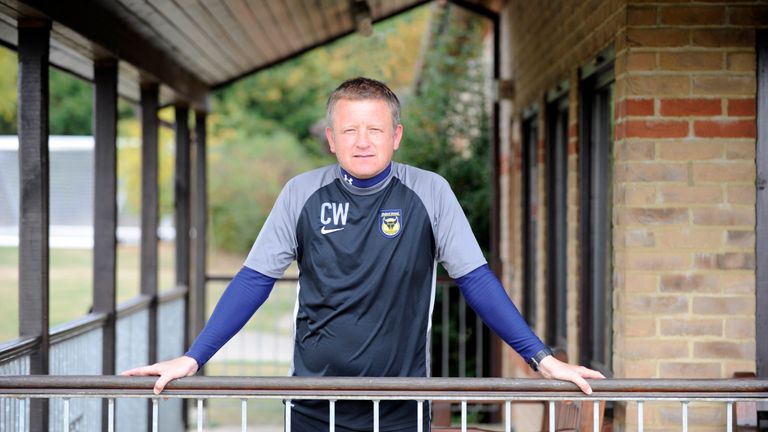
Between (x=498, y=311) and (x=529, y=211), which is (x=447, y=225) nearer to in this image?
(x=498, y=311)

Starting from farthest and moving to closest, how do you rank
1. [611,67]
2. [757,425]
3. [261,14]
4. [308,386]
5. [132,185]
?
1. [132,185]
2. [261,14]
3. [611,67]
4. [757,425]
5. [308,386]

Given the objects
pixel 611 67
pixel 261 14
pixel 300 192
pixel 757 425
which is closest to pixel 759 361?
pixel 757 425

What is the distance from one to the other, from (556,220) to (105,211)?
2.56m

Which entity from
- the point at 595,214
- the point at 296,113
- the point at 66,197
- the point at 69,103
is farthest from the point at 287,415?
the point at 69,103

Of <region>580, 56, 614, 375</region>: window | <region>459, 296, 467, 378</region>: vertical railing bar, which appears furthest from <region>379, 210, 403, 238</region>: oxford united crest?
<region>459, 296, 467, 378</region>: vertical railing bar

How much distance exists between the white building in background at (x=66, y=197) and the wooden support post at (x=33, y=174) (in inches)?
629

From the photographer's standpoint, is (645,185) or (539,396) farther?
(645,185)

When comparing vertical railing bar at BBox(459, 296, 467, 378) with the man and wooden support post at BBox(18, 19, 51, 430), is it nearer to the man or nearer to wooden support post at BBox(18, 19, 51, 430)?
wooden support post at BBox(18, 19, 51, 430)

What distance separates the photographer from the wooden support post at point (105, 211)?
17.2 ft

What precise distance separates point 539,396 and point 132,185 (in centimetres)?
2147

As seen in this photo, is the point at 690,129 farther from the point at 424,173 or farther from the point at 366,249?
the point at 366,249

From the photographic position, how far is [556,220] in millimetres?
6098

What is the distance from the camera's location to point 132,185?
23.2m

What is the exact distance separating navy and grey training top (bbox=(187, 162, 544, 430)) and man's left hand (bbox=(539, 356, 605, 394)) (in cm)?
7
